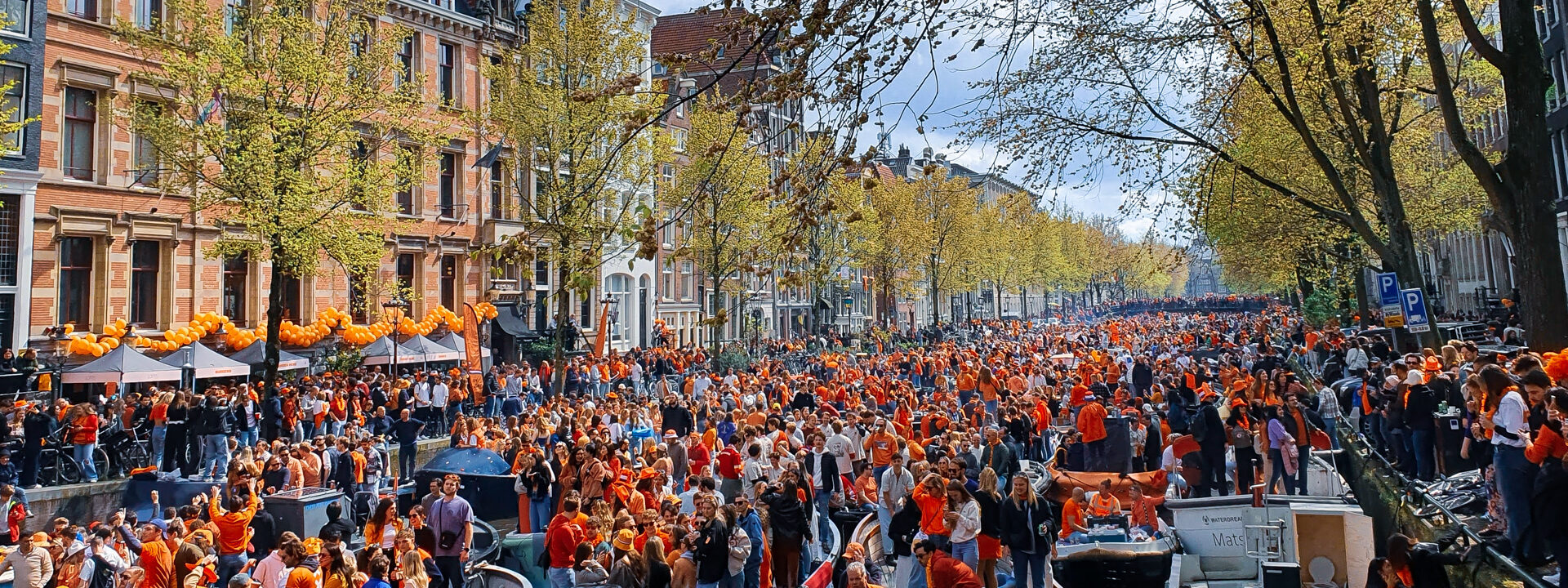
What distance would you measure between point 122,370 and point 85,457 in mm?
3867

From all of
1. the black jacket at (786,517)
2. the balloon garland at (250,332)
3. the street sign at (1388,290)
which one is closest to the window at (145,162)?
the balloon garland at (250,332)

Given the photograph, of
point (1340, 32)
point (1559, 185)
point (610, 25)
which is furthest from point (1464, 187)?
point (610, 25)

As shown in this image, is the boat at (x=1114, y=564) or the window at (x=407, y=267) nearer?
the boat at (x=1114, y=564)

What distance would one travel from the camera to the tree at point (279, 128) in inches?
778

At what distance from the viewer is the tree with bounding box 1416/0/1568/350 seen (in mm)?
9641

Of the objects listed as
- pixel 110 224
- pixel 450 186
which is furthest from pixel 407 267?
pixel 110 224

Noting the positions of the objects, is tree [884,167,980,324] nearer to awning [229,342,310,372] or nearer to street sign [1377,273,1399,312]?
awning [229,342,310,372]

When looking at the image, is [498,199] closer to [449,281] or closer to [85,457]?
[449,281]

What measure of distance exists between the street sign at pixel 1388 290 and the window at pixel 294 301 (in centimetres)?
2807

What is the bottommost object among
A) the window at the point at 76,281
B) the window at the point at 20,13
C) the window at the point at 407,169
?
the window at the point at 76,281

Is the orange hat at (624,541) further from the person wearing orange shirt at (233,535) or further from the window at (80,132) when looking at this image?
the window at (80,132)

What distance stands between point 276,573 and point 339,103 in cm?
1664

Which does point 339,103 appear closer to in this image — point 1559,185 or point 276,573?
point 276,573

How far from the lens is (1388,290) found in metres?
14.8
